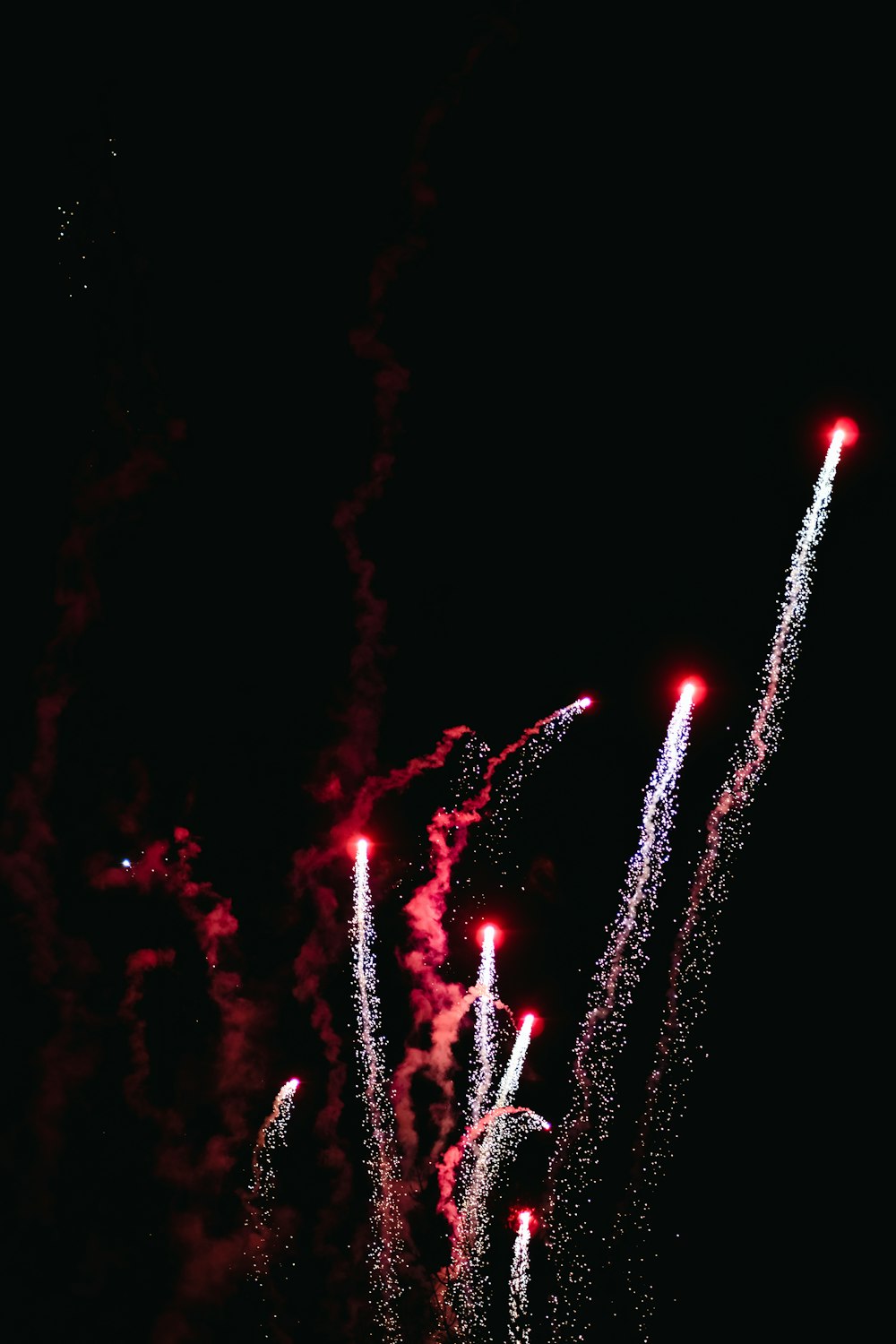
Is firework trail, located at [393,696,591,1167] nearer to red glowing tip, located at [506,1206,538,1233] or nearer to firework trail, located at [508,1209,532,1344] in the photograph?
red glowing tip, located at [506,1206,538,1233]

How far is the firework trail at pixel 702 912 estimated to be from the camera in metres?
10.6

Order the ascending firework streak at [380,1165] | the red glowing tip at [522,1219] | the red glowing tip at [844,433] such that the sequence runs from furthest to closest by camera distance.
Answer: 1. the red glowing tip at [522,1219]
2. the ascending firework streak at [380,1165]
3. the red glowing tip at [844,433]

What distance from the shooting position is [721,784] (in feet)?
39.9

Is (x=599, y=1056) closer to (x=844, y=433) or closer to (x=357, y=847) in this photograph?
(x=357, y=847)

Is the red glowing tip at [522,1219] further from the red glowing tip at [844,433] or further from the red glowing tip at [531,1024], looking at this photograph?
the red glowing tip at [844,433]

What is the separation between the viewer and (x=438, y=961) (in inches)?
529

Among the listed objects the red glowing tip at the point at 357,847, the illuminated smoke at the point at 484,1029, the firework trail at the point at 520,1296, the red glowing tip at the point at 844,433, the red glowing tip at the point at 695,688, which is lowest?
the firework trail at the point at 520,1296

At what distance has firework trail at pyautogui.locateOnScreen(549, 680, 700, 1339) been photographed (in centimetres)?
1287

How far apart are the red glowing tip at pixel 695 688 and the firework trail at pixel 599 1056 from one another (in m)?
1.05

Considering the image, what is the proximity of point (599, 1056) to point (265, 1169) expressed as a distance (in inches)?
238

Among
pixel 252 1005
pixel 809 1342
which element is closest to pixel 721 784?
pixel 252 1005

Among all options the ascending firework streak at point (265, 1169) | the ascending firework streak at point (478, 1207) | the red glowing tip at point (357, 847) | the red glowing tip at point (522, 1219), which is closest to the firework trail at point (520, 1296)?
the red glowing tip at point (522, 1219)

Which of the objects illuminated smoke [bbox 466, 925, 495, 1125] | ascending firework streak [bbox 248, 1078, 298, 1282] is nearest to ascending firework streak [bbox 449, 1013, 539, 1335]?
illuminated smoke [bbox 466, 925, 495, 1125]

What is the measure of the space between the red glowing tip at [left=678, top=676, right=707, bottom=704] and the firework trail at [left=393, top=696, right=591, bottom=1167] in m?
1.82
